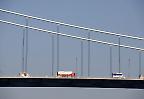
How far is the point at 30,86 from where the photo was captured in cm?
1959

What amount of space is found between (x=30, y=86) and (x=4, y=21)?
9.49 meters

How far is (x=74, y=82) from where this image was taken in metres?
21.1

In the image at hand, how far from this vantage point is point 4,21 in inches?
1100

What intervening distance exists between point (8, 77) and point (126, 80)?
20.3 ft

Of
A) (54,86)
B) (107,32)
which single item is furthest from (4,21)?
(54,86)

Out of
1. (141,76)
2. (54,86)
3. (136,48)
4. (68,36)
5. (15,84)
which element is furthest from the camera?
(68,36)

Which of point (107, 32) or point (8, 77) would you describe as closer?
point (8, 77)

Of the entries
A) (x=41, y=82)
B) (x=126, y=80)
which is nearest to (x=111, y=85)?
(x=126, y=80)

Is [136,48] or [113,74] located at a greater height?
[136,48]

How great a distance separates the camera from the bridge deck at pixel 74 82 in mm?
19766

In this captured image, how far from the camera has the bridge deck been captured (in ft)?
64.8

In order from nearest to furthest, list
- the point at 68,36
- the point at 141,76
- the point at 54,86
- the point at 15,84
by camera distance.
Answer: the point at 15,84 → the point at 54,86 → the point at 141,76 → the point at 68,36

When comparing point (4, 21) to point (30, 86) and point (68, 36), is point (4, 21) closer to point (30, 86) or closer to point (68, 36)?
point (68, 36)

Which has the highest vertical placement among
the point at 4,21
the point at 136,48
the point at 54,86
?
the point at 4,21
